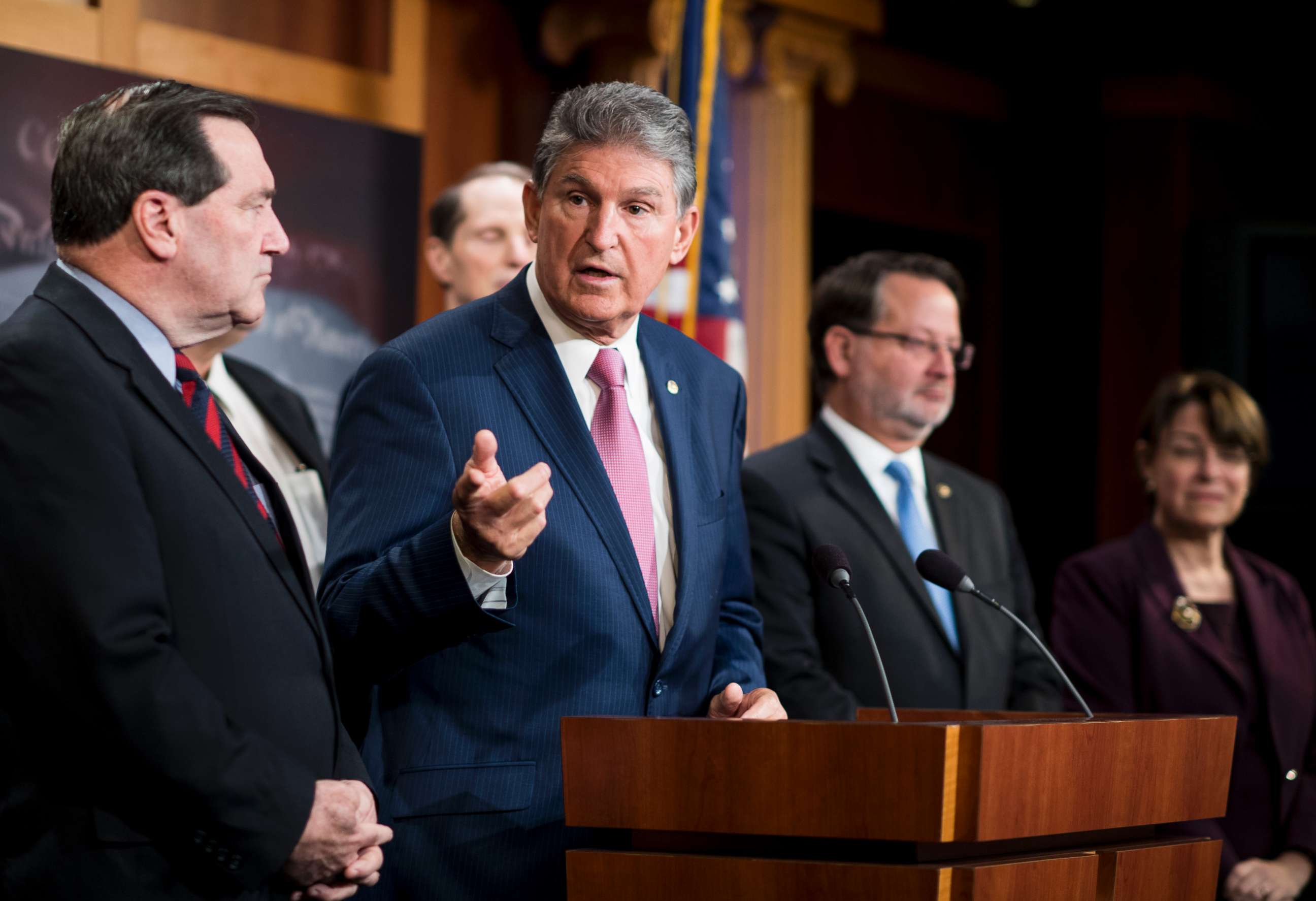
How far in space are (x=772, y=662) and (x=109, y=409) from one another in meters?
1.64

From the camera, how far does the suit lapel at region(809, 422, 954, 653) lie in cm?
322

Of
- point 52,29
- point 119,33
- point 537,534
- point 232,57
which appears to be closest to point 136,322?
point 537,534

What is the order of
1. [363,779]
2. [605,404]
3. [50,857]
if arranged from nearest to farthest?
[50,857] < [363,779] < [605,404]

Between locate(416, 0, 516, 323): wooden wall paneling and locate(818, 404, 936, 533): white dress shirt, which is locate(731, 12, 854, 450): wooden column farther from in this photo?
locate(818, 404, 936, 533): white dress shirt

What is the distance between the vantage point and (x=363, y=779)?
193 centimetres

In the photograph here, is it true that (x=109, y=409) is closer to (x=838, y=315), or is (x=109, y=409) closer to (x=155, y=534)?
(x=155, y=534)

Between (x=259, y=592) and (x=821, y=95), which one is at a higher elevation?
(x=821, y=95)

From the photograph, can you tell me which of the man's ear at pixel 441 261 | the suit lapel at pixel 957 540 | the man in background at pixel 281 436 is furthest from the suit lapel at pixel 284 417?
the suit lapel at pixel 957 540

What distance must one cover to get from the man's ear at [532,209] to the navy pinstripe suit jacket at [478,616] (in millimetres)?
166

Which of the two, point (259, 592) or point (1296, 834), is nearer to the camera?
point (259, 592)

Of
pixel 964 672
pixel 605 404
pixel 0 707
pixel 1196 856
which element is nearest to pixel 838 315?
pixel 964 672

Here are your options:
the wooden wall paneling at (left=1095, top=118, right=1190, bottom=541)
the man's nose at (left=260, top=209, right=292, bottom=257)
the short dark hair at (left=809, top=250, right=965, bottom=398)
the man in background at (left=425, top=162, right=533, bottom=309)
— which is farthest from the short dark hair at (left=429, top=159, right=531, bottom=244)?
the wooden wall paneling at (left=1095, top=118, right=1190, bottom=541)

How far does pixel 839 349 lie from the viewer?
11.8 feet

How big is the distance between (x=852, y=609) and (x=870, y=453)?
1.38 ft
